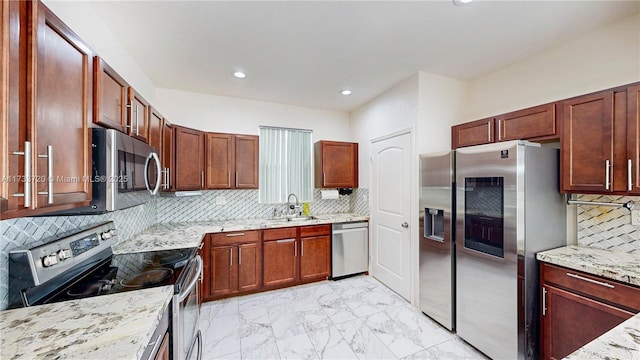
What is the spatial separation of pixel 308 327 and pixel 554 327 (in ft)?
6.41

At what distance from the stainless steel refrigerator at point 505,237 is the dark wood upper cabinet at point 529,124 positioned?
19 centimetres

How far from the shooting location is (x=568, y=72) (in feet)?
7.14

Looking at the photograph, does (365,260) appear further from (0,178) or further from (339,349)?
(0,178)

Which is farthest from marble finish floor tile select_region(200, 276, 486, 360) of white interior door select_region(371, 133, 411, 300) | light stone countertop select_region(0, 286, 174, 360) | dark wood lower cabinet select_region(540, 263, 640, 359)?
light stone countertop select_region(0, 286, 174, 360)

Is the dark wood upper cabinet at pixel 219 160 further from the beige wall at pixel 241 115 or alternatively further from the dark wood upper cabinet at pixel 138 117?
the dark wood upper cabinet at pixel 138 117

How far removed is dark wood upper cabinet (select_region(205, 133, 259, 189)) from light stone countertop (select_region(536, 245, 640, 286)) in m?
3.10

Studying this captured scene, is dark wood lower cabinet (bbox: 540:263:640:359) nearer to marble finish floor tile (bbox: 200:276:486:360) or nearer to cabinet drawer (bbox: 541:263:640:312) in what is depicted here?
cabinet drawer (bbox: 541:263:640:312)

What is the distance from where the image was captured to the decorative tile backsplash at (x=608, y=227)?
183 centimetres

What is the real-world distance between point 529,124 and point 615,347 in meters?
1.87

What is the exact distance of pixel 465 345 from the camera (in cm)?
216

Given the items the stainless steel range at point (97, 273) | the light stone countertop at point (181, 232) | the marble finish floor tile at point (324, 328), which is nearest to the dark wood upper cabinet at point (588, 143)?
the marble finish floor tile at point (324, 328)

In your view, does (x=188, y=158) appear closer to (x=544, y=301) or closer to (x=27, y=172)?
(x=27, y=172)

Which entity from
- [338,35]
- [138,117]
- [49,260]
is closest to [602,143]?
[338,35]

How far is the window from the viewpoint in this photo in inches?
150
